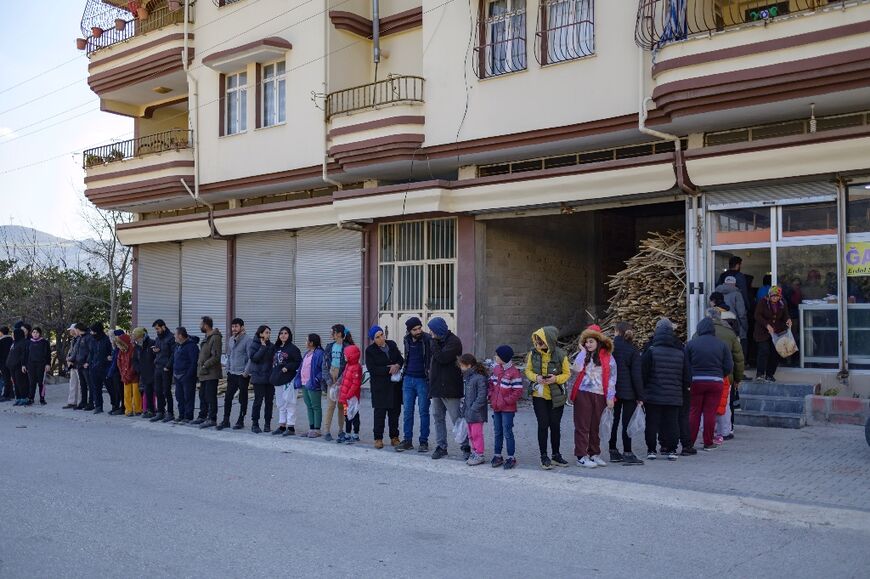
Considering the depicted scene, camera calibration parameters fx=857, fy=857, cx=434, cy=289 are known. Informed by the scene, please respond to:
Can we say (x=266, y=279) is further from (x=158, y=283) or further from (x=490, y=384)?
(x=490, y=384)

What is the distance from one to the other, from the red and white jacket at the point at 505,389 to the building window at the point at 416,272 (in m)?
7.79

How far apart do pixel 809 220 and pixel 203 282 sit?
52.0 feet

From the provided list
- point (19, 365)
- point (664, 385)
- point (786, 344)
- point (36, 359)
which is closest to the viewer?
point (664, 385)

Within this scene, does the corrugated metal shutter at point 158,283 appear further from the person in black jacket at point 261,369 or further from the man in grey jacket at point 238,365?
the person in black jacket at point 261,369

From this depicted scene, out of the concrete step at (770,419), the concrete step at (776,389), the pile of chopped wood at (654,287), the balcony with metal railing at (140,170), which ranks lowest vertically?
the concrete step at (770,419)

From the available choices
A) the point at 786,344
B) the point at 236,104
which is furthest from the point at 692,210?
the point at 236,104

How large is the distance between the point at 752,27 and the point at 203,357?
393 inches

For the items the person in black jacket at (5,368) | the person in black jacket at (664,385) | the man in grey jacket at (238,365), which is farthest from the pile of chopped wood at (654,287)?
the person in black jacket at (5,368)

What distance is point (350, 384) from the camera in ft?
39.9

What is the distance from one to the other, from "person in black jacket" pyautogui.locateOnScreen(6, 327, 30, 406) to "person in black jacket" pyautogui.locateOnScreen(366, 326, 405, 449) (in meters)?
10.5

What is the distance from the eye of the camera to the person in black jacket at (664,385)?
10273mm

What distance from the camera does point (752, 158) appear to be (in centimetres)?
1329

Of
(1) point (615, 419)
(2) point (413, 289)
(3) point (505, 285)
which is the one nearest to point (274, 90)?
(2) point (413, 289)

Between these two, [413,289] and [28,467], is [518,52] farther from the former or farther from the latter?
[28,467]
